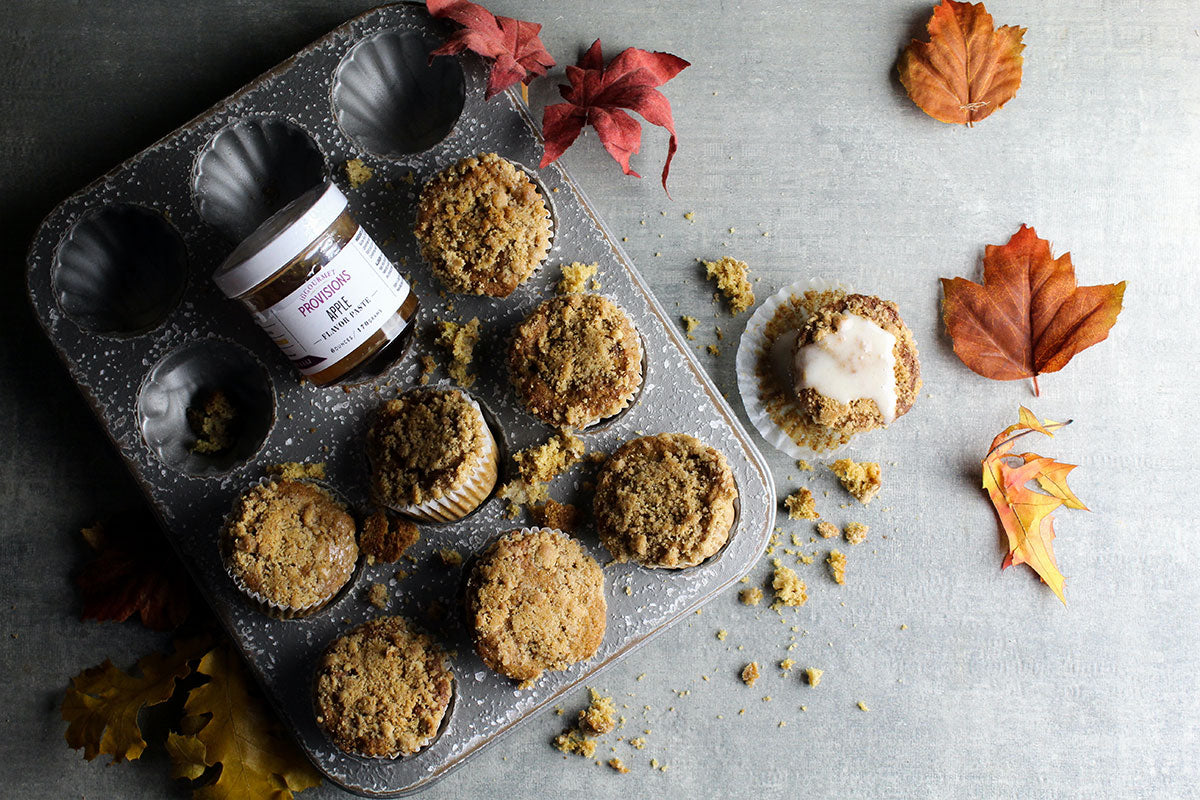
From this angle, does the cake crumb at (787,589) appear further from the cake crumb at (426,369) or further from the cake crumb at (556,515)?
the cake crumb at (426,369)

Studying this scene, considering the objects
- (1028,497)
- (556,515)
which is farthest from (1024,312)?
(556,515)

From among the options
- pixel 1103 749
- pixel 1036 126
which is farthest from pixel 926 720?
pixel 1036 126

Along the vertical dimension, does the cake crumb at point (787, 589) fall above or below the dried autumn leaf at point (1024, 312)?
below

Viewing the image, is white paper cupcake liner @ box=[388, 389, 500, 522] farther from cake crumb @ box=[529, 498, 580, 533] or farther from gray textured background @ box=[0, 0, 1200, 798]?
gray textured background @ box=[0, 0, 1200, 798]

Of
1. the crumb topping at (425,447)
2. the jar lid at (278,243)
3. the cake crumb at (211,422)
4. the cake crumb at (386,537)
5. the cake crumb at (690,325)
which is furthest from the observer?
the cake crumb at (690,325)

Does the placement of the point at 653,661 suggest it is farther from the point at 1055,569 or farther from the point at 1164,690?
the point at 1164,690

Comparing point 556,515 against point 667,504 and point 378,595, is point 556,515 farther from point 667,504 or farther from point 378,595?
point 378,595

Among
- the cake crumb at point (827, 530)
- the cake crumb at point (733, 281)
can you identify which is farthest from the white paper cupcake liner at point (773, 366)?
the cake crumb at point (827, 530)
